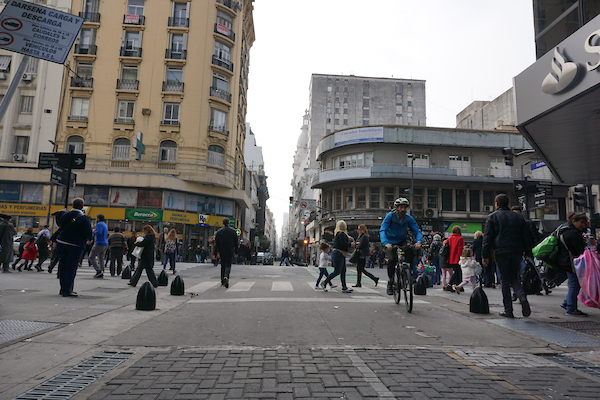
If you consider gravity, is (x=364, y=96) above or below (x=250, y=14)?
above

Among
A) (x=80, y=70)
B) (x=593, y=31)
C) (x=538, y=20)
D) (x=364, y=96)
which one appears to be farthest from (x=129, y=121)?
(x=364, y=96)

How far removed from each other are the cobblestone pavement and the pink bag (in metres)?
3.20

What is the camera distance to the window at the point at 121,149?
3303 cm

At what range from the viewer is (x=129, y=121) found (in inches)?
1319

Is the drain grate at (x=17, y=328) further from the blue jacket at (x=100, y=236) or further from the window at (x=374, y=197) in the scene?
the window at (x=374, y=197)

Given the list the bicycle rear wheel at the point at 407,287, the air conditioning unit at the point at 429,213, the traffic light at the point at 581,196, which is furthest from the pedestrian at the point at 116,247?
the air conditioning unit at the point at 429,213

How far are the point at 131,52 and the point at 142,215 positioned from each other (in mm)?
13759

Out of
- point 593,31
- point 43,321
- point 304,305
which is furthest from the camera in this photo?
point 593,31

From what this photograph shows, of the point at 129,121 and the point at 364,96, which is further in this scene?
the point at 364,96

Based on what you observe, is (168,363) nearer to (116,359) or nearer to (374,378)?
(116,359)

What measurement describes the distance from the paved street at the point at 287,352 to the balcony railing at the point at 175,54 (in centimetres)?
3099

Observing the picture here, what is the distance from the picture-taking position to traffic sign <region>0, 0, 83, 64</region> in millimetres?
5250

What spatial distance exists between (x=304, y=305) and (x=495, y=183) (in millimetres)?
40436

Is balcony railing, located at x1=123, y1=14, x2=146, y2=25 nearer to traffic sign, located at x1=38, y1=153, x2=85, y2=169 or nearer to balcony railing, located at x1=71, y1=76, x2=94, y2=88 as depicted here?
balcony railing, located at x1=71, y1=76, x2=94, y2=88
